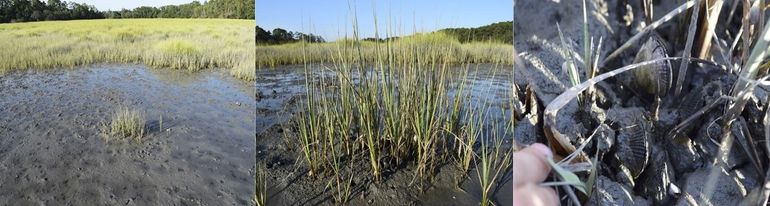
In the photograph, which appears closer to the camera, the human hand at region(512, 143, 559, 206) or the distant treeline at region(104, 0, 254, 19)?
the human hand at region(512, 143, 559, 206)

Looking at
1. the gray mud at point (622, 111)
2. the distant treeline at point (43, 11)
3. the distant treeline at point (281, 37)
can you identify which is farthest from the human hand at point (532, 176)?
the distant treeline at point (43, 11)

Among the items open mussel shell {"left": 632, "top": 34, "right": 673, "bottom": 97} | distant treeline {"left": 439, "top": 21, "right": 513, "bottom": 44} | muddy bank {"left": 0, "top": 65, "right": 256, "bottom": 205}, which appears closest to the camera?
open mussel shell {"left": 632, "top": 34, "right": 673, "bottom": 97}

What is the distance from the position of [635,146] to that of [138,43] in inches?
53.5

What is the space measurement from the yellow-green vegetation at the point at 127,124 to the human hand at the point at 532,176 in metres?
1.07

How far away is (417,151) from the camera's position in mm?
1172

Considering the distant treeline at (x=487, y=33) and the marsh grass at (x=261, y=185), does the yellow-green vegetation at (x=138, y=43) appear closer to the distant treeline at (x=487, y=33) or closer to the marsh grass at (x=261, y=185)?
the marsh grass at (x=261, y=185)

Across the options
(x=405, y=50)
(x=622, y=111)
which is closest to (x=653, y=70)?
(x=622, y=111)

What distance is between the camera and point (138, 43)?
58.4 inches

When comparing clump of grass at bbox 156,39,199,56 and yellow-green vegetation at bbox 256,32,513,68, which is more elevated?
clump of grass at bbox 156,39,199,56

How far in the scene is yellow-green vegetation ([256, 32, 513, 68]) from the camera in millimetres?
1074

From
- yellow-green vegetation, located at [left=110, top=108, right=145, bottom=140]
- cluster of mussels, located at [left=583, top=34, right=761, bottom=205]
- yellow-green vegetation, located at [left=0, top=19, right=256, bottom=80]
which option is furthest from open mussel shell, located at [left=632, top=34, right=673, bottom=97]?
yellow-green vegetation, located at [left=110, top=108, right=145, bottom=140]

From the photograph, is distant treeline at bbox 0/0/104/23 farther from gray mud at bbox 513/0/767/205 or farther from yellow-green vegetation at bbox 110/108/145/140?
gray mud at bbox 513/0/767/205

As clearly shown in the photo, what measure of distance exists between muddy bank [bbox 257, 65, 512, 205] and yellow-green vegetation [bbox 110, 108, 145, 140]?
532 mm

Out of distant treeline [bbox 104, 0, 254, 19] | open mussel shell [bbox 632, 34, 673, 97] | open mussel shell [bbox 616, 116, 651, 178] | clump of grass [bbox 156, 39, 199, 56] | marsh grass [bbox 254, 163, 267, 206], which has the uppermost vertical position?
distant treeline [bbox 104, 0, 254, 19]
